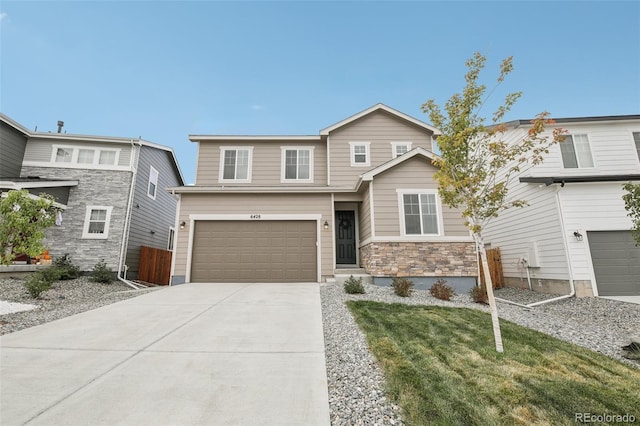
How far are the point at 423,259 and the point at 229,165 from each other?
909 centimetres

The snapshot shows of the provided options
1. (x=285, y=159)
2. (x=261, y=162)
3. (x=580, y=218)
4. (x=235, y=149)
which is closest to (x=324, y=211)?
(x=285, y=159)

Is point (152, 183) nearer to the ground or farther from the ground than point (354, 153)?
nearer to the ground

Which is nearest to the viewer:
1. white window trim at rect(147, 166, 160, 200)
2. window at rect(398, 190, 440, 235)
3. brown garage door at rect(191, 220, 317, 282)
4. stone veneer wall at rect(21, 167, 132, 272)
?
window at rect(398, 190, 440, 235)

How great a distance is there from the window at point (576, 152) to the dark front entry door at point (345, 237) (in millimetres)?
8740

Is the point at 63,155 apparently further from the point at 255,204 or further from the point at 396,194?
the point at 396,194

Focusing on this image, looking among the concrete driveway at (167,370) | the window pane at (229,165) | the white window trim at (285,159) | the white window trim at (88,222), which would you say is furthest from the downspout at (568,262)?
the white window trim at (88,222)

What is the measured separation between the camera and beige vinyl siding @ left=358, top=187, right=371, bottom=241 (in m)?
9.77

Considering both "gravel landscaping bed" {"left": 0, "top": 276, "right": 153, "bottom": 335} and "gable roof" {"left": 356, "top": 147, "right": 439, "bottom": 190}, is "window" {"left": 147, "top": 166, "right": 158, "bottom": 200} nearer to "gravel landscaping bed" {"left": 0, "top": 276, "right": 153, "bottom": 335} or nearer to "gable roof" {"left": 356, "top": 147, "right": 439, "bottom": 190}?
"gravel landscaping bed" {"left": 0, "top": 276, "right": 153, "bottom": 335}

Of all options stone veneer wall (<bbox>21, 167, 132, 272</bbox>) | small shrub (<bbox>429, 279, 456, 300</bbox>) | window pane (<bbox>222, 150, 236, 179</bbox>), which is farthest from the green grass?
→ stone veneer wall (<bbox>21, 167, 132, 272</bbox>)

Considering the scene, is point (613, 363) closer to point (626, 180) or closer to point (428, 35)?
point (626, 180)

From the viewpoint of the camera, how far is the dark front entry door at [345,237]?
37.6 ft

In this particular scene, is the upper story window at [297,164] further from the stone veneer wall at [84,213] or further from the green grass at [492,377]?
the green grass at [492,377]

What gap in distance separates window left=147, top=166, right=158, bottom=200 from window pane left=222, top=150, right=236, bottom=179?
4719mm

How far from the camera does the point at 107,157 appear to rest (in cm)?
1230
